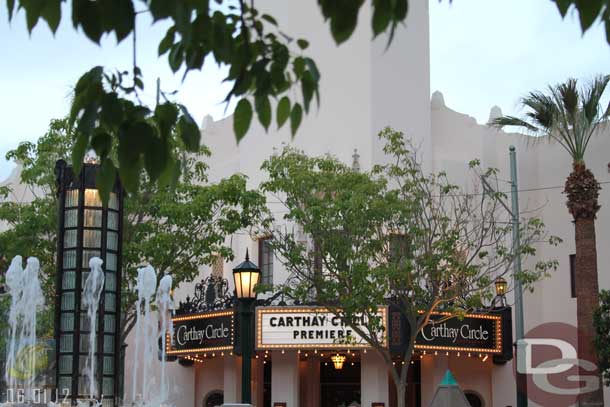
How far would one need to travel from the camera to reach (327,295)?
88.9ft

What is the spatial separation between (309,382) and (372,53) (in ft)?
34.1

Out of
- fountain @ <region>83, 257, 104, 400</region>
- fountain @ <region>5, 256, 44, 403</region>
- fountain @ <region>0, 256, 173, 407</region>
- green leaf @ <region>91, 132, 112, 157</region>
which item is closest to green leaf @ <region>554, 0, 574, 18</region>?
green leaf @ <region>91, 132, 112, 157</region>

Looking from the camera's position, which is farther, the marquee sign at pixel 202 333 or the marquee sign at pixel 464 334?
the marquee sign at pixel 202 333

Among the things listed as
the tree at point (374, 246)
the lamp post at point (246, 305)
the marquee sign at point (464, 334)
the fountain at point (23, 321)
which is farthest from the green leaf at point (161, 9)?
the marquee sign at point (464, 334)

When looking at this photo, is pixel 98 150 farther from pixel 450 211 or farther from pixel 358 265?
pixel 450 211

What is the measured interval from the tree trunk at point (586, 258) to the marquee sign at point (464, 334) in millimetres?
4376

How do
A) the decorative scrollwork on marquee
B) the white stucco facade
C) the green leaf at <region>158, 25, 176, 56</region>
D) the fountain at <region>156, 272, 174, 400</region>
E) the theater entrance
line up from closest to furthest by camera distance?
1. the green leaf at <region>158, 25, 176, 56</region>
2. the fountain at <region>156, 272, 174, 400</region>
3. the white stucco facade
4. the decorative scrollwork on marquee
5. the theater entrance

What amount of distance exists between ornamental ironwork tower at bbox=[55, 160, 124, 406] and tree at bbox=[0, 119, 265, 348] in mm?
8008

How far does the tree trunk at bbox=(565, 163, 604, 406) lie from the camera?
91.2 ft

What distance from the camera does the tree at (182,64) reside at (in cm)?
498

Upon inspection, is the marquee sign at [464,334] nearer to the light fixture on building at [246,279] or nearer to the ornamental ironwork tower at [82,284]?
the light fixture on building at [246,279]

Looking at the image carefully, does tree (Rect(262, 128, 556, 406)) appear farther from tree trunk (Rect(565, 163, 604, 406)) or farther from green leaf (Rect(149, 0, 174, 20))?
green leaf (Rect(149, 0, 174, 20))

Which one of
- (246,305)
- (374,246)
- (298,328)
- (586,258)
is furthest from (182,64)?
(298,328)

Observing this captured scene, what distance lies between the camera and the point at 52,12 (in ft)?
16.5
